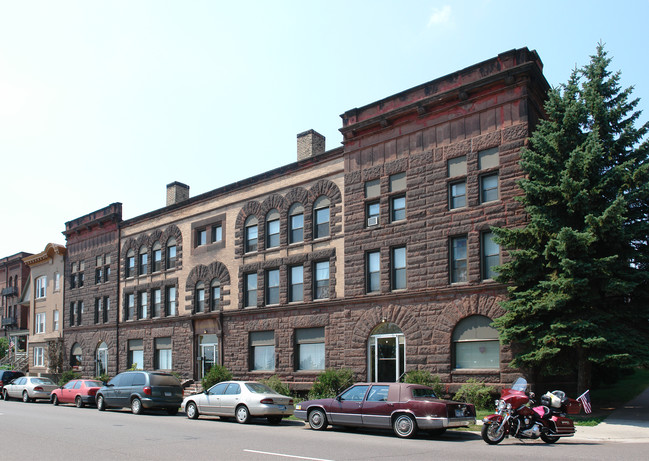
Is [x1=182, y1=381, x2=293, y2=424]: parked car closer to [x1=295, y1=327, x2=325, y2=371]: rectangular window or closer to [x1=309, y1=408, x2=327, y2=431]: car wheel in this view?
[x1=309, y1=408, x2=327, y2=431]: car wheel

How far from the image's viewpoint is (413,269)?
1018 inches

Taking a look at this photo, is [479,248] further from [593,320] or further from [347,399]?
[347,399]

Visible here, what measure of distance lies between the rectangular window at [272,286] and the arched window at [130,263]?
13.7m

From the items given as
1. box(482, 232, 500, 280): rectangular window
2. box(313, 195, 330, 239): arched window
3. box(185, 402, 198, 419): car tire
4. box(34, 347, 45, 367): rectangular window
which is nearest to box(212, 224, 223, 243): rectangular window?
box(313, 195, 330, 239): arched window

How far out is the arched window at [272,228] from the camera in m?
32.7

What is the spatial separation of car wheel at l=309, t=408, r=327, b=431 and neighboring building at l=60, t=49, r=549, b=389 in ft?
23.7

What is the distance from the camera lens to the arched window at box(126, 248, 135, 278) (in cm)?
4238

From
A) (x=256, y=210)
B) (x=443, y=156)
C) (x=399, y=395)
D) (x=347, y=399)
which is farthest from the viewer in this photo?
(x=256, y=210)

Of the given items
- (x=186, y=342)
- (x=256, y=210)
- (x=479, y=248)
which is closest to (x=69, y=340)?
(x=186, y=342)

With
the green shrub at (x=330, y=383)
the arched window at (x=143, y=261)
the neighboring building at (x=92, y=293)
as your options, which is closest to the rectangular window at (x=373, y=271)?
the green shrub at (x=330, y=383)

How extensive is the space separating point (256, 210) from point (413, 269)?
36.3 ft

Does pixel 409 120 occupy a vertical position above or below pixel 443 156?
above

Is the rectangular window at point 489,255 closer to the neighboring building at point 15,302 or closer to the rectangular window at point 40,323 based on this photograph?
the rectangular window at point 40,323

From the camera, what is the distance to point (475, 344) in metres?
23.8
